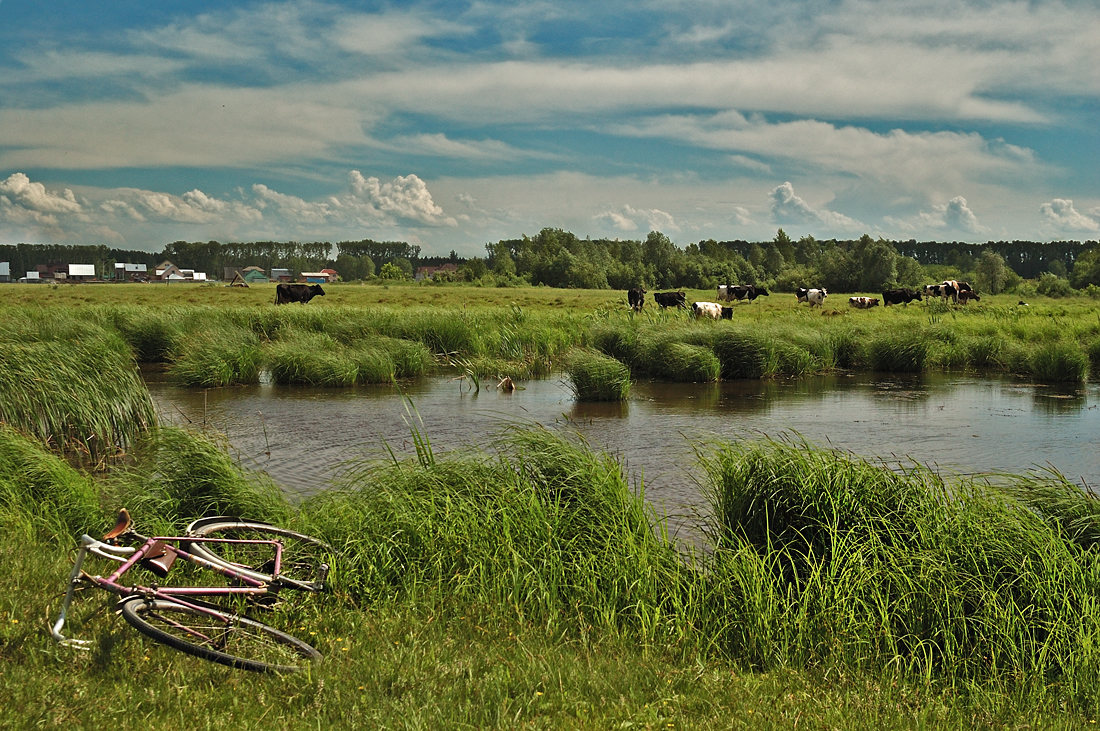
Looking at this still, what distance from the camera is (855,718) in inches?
172

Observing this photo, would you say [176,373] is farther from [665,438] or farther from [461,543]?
[461,543]

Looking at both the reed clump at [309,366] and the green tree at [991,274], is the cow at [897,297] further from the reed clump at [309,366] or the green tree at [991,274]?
the reed clump at [309,366]

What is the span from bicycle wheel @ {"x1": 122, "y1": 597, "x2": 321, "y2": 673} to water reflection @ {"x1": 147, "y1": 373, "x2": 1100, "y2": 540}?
4.75 meters

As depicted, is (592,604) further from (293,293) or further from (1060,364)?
(293,293)

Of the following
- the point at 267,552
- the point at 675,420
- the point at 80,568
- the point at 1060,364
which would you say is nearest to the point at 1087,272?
the point at 1060,364

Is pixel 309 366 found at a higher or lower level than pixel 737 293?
lower

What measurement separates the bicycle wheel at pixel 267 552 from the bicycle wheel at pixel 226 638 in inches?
11.7

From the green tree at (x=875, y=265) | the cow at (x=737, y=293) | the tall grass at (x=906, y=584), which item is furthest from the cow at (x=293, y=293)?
the green tree at (x=875, y=265)

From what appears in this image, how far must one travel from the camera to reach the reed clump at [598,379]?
18.8m

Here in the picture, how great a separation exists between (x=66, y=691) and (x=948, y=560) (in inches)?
212

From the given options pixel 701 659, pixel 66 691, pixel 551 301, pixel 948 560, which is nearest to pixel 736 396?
pixel 948 560

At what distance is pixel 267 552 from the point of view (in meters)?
6.68

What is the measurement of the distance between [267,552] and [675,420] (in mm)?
10546

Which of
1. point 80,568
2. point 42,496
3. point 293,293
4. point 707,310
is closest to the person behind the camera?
point 80,568
